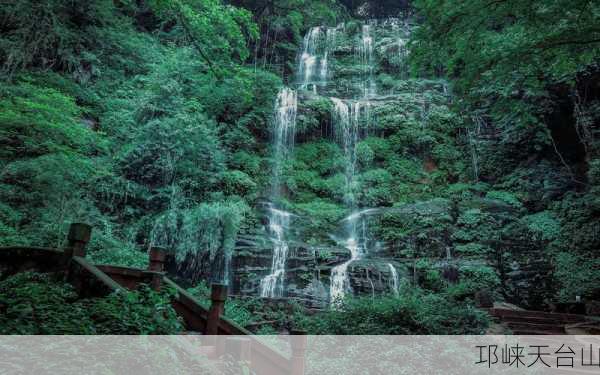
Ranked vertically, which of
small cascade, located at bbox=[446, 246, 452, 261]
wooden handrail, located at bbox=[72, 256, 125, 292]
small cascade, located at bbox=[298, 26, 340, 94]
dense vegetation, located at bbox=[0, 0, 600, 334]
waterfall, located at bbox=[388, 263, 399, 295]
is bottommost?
waterfall, located at bbox=[388, 263, 399, 295]

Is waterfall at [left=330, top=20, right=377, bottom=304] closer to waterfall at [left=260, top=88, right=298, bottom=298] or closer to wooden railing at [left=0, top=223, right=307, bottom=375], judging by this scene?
waterfall at [left=260, top=88, right=298, bottom=298]

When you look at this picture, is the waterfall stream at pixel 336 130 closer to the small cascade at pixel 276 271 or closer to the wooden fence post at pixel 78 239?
the small cascade at pixel 276 271

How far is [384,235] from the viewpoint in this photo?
1388 centimetres

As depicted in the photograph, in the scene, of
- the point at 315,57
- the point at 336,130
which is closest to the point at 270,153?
the point at 336,130

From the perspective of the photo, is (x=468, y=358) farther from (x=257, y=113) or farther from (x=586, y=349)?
(x=257, y=113)

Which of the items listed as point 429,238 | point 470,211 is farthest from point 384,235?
point 470,211

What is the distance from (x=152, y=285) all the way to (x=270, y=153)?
1477 cm

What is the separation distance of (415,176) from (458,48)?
14179 millimetres

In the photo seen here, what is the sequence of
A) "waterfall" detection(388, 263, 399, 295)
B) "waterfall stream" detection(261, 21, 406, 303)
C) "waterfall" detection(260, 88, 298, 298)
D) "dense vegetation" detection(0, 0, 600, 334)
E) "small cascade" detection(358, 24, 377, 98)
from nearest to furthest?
"dense vegetation" detection(0, 0, 600, 334) < "waterfall" detection(388, 263, 399, 295) < "waterfall stream" detection(261, 21, 406, 303) < "waterfall" detection(260, 88, 298, 298) < "small cascade" detection(358, 24, 377, 98)

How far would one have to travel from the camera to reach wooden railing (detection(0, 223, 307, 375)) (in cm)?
373

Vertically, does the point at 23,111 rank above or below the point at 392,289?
above

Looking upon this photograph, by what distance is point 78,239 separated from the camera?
3957mm

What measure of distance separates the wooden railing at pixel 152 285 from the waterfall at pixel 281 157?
6.63m

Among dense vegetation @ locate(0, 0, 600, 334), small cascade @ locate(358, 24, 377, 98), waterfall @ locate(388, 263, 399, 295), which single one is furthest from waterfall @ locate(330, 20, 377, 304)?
waterfall @ locate(388, 263, 399, 295)
